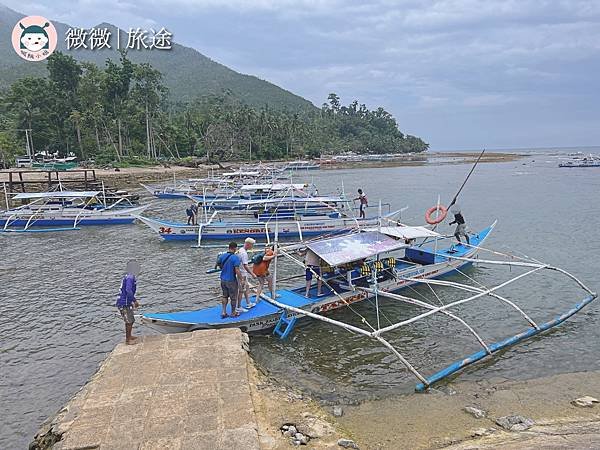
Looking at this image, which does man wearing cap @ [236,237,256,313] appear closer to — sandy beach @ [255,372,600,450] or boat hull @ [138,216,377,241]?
sandy beach @ [255,372,600,450]

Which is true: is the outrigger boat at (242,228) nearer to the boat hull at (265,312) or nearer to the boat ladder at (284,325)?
the boat hull at (265,312)

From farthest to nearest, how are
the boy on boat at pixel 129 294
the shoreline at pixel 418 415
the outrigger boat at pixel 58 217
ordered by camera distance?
the outrigger boat at pixel 58 217
the boy on boat at pixel 129 294
the shoreline at pixel 418 415

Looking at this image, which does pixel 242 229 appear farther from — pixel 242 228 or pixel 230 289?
pixel 230 289

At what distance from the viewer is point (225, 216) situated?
32.1 meters

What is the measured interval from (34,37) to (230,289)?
39284 mm

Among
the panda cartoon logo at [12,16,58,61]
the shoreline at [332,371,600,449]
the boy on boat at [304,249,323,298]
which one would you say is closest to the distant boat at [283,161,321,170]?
the panda cartoon logo at [12,16,58,61]

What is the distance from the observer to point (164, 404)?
7.23 metres

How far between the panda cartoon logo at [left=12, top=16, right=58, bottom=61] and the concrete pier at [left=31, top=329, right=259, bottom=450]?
3680cm

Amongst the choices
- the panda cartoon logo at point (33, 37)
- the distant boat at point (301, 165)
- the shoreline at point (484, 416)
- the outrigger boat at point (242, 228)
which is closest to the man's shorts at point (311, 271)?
the shoreline at point (484, 416)

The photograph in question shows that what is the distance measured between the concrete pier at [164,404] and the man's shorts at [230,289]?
5.86 feet

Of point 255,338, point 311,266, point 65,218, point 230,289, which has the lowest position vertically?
point 255,338

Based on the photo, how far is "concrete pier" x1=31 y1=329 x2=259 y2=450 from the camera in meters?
6.39

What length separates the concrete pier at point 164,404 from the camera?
252 inches

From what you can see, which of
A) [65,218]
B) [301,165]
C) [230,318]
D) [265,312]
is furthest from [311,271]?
[301,165]
